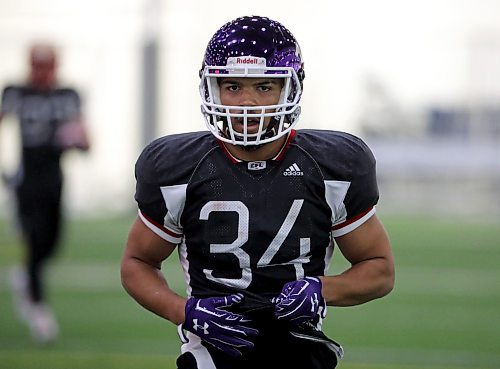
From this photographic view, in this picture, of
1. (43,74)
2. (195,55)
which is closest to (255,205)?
(43,74)

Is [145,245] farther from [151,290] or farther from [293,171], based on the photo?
[293,171]

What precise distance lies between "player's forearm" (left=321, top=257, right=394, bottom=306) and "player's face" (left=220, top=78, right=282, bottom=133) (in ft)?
1.50

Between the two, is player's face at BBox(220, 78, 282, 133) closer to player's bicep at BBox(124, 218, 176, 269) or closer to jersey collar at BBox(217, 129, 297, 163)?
jersey collar at BBox(217, 129, 297, 163)

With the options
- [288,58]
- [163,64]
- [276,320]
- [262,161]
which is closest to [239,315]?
[276,320]

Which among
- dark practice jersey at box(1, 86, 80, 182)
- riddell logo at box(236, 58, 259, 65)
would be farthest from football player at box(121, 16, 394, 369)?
dark practice jersey at box(1, 86, 80, 182)

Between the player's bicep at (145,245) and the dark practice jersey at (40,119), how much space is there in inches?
158

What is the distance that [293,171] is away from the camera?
3.16 meters

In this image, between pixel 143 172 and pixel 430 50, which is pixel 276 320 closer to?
pixel 143 172

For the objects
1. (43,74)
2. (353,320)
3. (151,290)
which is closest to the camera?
(151,290)

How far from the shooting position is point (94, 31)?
18266mm

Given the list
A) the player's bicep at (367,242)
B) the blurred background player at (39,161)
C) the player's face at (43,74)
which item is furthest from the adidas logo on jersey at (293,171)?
the player's face at (43,74)

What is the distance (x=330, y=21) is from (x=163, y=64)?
2.72 meters

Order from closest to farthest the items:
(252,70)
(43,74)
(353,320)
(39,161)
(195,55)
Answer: (252,70)
(39,161)
(43,74)
(353,320)
(195,55)

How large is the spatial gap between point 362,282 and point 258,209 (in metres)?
0.35
